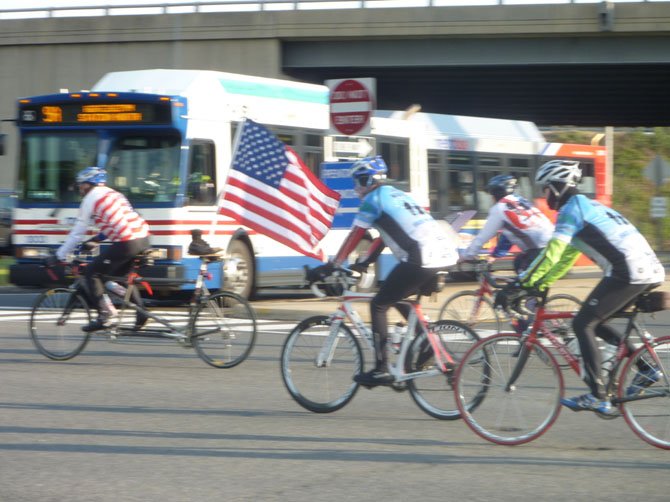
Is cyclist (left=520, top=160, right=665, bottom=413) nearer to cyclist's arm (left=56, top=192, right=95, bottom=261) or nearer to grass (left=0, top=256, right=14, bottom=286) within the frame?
cyclist's arm (left=56, top=192, right=95, bottom=261)

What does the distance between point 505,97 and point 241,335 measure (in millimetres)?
30940

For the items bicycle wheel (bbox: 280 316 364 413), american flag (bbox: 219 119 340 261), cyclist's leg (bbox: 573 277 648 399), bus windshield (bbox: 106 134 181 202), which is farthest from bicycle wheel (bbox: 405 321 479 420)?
bus windshield (bbox: 106 134 181 202)

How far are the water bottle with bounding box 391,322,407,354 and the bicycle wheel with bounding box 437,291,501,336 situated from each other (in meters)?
Result: 3.33

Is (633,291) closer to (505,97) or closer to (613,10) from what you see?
(613,10)

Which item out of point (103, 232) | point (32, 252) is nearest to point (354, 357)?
point (103, 232)

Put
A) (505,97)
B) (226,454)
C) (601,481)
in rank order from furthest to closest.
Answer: (505,97) < (226,454) < (601,481)

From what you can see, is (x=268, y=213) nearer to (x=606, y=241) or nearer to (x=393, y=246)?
(x=393, y=246)

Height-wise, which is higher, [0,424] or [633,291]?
[633,291]

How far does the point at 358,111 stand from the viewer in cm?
1361

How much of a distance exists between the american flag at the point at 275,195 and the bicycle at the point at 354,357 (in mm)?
5430

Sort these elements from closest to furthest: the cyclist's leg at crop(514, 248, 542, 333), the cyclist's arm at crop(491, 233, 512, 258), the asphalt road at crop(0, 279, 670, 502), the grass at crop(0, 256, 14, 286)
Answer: the asphalt road at crop(0, 279, 670, 502), the cyclist's leg at crop(514, 248, 542, 333), the cyclist's arm at crop(491, 233, 512, 258), the grass at crop(0, 256, 14, 286)

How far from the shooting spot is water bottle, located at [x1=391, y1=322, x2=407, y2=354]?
25.1ft

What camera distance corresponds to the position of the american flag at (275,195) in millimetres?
13383

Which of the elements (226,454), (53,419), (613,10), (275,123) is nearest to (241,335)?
(53,419)
